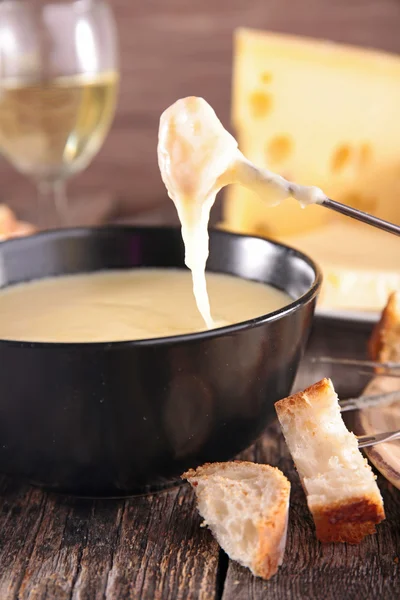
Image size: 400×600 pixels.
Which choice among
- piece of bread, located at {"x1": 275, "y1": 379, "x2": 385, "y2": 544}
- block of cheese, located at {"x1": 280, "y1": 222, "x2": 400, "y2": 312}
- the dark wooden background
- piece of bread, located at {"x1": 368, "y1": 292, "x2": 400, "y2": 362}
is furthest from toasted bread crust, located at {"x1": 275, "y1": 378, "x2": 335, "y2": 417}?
the dark wooden background

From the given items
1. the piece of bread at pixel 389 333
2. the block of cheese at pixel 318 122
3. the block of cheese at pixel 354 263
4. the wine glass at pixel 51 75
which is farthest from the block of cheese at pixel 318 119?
the piece of bread at pixel 389 333

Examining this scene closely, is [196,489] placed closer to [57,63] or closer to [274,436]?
[274,436]

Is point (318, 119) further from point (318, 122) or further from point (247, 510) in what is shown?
point (247, 510)

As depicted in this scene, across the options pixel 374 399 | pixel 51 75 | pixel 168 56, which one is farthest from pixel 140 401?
pixel 168 56

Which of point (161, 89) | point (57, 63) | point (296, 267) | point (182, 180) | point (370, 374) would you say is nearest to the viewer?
point (182, 180)

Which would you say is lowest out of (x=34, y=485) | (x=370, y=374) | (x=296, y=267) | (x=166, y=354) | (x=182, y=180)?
(x=370, y=374)

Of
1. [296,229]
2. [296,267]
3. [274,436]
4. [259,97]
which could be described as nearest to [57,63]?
[259,97]

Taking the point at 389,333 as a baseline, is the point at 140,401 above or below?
above
